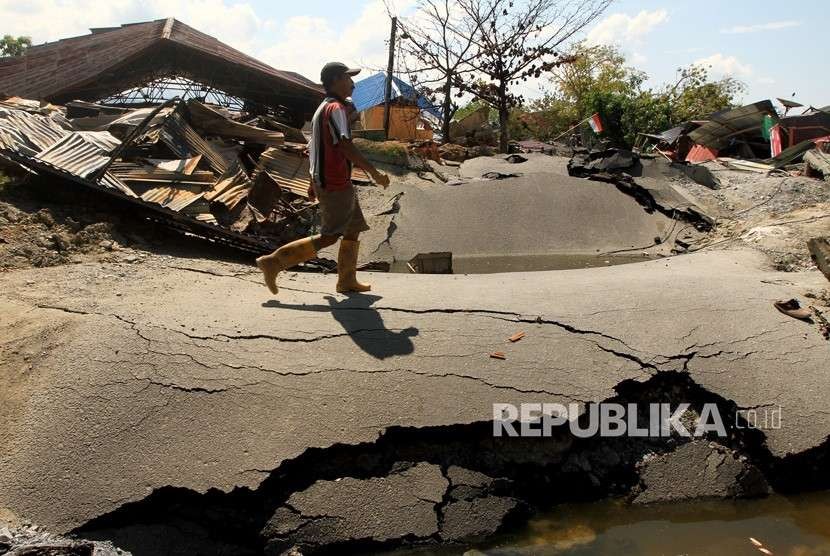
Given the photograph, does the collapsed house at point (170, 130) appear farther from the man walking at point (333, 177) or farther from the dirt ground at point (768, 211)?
the dirt ground at point (768, 211)

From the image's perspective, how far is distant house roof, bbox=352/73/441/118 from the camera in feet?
75.4

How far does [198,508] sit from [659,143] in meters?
19.6

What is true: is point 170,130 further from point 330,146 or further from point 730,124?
point 730,124

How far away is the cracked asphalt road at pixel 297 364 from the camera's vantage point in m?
3.32

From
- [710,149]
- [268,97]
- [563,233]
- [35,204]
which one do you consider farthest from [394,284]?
[710,149]

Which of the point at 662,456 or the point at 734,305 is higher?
the point at 734,305

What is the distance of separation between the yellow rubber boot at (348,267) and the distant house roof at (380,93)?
59.4 feet

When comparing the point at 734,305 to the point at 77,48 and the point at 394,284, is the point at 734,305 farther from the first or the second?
the point at 77,48

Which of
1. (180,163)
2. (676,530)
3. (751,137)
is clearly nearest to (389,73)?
(751,137)

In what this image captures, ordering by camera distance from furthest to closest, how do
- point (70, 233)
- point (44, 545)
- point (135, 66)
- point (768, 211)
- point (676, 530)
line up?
point (135, 66) → point (768, 211) → point (70, 233) → point (676, 530) → point (44, 545)

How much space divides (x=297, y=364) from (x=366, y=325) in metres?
0.66

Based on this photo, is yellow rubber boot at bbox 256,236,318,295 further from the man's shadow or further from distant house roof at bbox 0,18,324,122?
distant house roof at bbox 0,18,324,122

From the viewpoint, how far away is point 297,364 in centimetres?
389

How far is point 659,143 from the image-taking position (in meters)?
20.1
